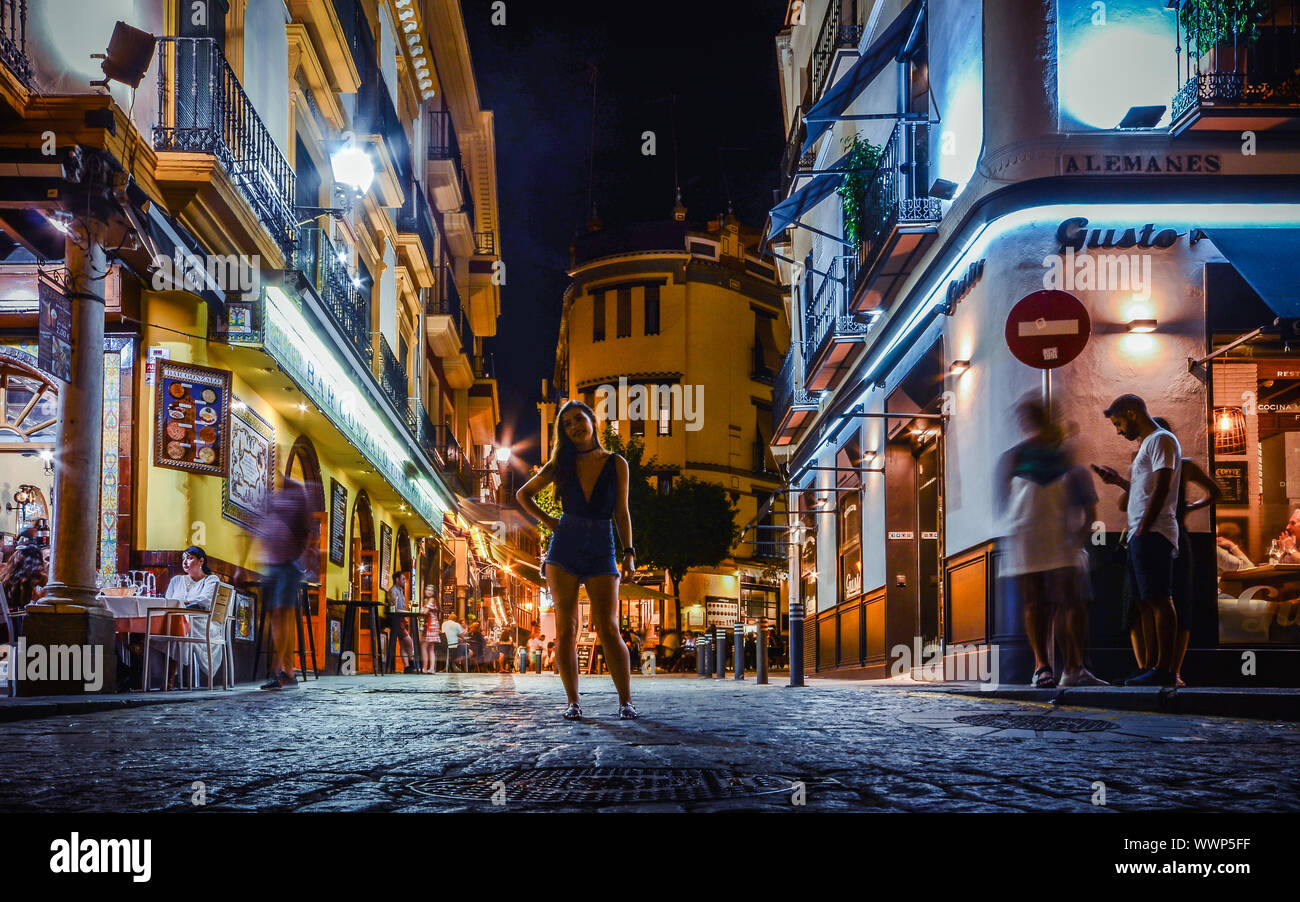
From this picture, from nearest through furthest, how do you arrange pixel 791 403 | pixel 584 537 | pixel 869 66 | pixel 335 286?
pixel 584 537, pixel 869 66, pixel 335 286, pixel 791 403

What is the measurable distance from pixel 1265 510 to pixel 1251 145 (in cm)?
338

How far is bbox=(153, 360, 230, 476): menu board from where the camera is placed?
42.8 feet

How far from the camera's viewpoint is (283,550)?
38.2 feet

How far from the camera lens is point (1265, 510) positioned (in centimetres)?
1190

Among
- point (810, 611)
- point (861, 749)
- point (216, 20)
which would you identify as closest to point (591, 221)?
point (810, 611)

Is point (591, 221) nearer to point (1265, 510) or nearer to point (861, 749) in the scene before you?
point (1265, 510)

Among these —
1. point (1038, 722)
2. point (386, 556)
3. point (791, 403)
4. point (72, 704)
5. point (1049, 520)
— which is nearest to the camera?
point (1038, 722)

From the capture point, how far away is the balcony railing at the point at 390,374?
77.5ft

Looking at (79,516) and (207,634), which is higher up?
(79,516)

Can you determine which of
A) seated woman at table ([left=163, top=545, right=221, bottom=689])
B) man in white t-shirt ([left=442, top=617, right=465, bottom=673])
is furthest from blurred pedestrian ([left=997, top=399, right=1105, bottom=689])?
man in white t-shirt ([left=442, top=617, right=465, bottom=673])

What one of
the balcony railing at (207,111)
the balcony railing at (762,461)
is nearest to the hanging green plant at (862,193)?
the balcony railing at (207,111)

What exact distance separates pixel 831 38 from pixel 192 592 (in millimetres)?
14418

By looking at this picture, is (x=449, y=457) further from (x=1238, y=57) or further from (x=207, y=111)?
(x=1238, y=57)

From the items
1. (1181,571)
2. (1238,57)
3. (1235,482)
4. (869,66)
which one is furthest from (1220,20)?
(869,66)
